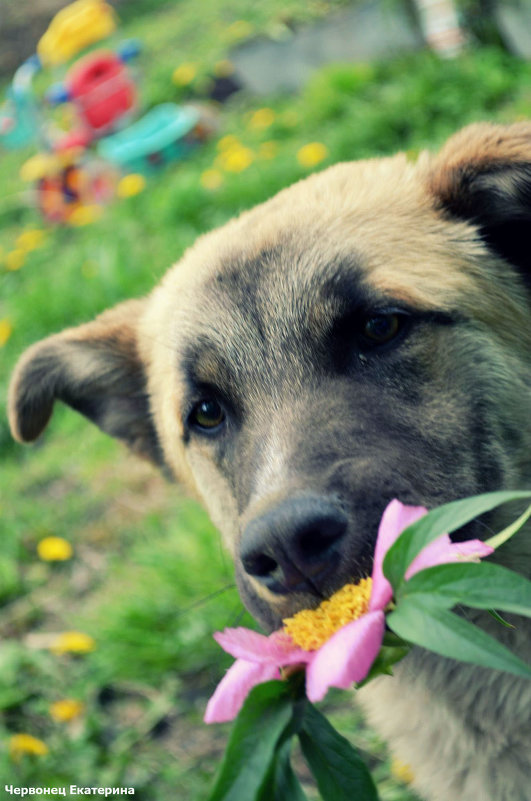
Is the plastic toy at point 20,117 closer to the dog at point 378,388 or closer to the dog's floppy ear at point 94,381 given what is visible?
the dog's floppy ear at point 94,381

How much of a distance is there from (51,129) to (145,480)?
7.47 m

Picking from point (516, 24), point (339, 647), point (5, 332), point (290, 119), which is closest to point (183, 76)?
point (290, 119)

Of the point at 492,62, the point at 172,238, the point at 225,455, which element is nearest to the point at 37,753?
the point at 225,455

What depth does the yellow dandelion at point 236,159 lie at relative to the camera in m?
7.13

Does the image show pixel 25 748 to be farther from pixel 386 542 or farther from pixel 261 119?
pixel 261 119

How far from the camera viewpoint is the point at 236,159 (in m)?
7.24

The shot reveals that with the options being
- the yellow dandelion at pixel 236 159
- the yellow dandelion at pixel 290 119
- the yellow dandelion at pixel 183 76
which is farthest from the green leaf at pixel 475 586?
the yellow dandelion at pixel 183 76

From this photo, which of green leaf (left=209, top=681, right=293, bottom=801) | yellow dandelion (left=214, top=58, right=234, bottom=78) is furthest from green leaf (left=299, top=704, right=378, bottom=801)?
yellow dandelion (left=214, top=58, right=234, bottom=78)

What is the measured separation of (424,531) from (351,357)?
3.00ft

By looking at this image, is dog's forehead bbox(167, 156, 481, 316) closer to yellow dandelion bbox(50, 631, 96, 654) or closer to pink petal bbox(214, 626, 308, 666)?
pink petal bbox(214, 626, 308, 666)

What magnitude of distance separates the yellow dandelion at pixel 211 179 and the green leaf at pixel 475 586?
589 centimetres

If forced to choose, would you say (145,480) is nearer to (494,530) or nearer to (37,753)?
(37,753)

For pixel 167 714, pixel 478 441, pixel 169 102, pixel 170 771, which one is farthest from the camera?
pixel 169 102

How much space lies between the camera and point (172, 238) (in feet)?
21.4
